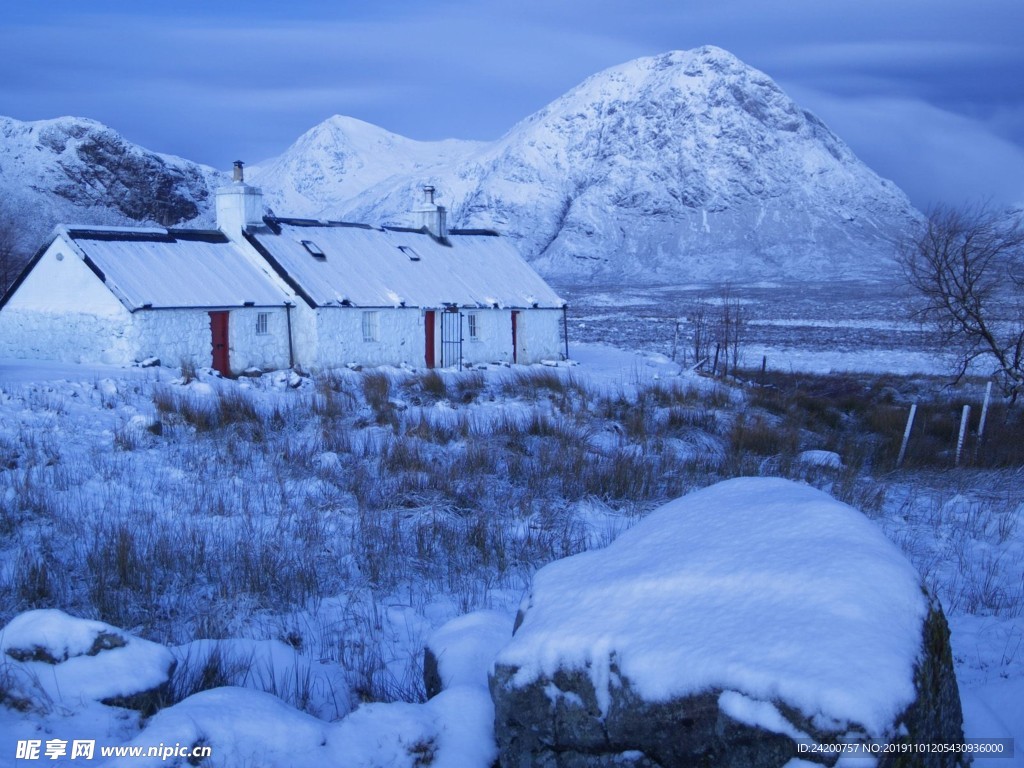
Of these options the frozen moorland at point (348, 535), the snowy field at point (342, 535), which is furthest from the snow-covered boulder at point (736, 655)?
the snowy field at point (342, 535)

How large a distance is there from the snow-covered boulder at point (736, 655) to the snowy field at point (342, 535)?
0.48 metres

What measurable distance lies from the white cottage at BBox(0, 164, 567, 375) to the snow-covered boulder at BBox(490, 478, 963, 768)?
1989cm

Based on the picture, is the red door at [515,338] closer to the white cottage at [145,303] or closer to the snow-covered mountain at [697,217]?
the white cottage at [145,303]

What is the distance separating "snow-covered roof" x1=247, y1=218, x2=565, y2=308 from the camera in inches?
1004

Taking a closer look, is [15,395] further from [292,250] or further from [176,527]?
[292,250]

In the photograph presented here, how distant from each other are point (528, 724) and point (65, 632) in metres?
2.26

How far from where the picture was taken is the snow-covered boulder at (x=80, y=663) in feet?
13.4

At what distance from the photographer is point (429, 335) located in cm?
2712

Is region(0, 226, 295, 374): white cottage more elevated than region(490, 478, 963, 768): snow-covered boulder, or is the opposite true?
region(0, 226, 295, 374): white cottage

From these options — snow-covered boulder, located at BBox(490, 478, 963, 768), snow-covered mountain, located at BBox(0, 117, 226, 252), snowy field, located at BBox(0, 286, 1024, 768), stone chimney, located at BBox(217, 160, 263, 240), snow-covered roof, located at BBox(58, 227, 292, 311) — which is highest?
snow-covered mountain, located at BBox(0, 117, 226, 252)

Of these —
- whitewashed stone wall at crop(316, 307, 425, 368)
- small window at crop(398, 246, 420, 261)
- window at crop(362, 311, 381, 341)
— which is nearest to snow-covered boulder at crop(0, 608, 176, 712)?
whitewashed stone wall at crop(316, 307, 425, 368)

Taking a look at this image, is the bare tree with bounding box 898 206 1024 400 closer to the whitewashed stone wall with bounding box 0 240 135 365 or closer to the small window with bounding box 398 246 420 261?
the small window with bounding box 398 246 420 261

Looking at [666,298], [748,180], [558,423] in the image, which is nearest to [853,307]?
[666,298]

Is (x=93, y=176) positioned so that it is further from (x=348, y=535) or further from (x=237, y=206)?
(x=348, y=535)
